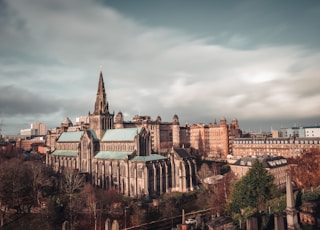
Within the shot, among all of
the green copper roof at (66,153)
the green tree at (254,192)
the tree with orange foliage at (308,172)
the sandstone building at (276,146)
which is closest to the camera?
the green tree at (254,192)

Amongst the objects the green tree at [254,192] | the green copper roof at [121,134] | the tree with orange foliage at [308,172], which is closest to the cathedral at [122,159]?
the green copper roof at [121,134]

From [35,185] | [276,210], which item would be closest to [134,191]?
[35,185]

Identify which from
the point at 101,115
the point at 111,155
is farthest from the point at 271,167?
the point at 101,115

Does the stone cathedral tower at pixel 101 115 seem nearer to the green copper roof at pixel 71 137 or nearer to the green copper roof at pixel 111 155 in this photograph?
the green copper roof at pixel 111 155

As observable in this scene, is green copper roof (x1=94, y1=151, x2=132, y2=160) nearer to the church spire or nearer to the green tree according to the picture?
the church spire

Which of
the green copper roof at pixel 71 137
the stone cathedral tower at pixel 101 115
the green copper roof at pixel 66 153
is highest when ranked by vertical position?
the stone cathedral tower at pixel 101 115

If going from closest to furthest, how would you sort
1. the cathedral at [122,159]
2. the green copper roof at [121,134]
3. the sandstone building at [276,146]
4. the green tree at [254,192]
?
1. the green tree at [254,192]
2. the cathedral at [122,159]
3. the green copper roof at [121,134]
4. the sandstone building at [276,146]

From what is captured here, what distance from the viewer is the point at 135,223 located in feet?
168

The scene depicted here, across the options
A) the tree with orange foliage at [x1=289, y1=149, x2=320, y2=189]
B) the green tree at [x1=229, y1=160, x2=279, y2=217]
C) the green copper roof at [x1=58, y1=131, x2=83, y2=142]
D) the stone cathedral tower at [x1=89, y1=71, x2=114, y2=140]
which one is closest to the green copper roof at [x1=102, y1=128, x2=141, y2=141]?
the stone cathedral tower at [x1=89, y1=71, x2=114, y2=140]

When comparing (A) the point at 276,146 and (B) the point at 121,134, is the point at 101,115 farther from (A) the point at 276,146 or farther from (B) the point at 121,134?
(A) the point at 276,146

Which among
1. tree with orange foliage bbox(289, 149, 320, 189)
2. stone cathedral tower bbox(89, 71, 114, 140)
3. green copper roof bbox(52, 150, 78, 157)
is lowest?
tree with orange foliage bbox(289, 149, 320, 189)

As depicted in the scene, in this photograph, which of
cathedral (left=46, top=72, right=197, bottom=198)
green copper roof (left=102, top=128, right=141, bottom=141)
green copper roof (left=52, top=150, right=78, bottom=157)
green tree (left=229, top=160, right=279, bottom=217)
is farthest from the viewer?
green copper roof (left=52, top=150, right=78, bottom=157)

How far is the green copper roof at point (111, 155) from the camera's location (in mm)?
78806

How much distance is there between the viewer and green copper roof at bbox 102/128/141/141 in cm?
8078
